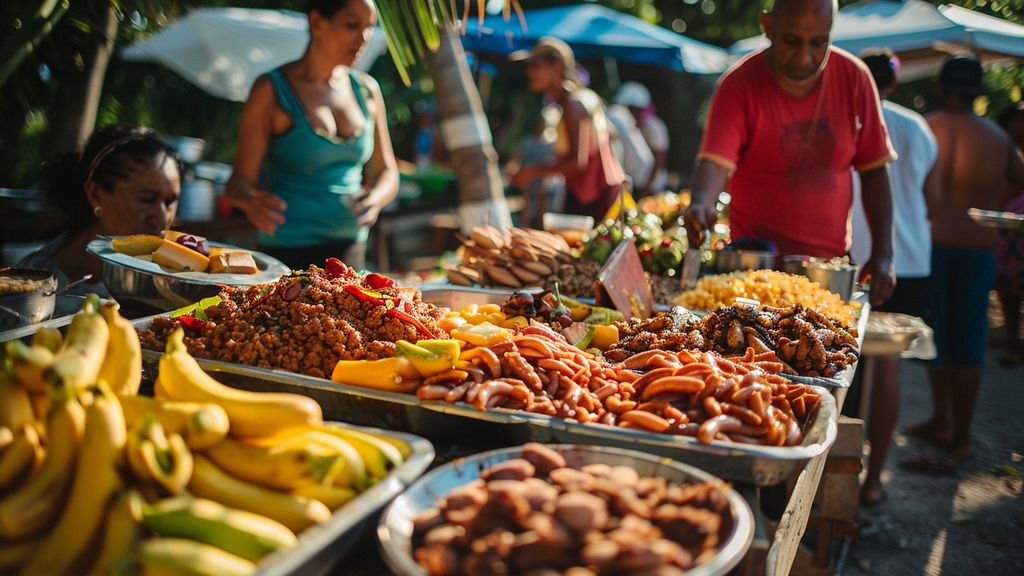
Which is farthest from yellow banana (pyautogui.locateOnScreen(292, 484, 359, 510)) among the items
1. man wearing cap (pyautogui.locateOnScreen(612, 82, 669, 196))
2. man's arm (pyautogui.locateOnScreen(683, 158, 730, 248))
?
man wearing cap (pyautogui.locateOnScreen(612, 82, 669, 196))

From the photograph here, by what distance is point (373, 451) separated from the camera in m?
1.29

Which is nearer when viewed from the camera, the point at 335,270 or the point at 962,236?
the point at 335,270

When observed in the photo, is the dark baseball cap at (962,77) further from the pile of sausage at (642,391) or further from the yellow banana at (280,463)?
the yellow banana at (280,463)

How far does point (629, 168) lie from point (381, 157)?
18.0 feet

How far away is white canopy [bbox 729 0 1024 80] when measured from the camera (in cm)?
628

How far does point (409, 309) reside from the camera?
6.70 ft

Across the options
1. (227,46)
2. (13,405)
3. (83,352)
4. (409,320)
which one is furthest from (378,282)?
(227,46)

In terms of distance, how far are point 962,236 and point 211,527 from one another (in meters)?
4.89

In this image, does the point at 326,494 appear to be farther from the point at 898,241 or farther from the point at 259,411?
the point at 898,241

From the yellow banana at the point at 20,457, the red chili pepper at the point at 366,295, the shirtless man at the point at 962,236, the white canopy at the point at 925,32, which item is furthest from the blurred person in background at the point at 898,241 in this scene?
the yellow banana at the point at 20,457

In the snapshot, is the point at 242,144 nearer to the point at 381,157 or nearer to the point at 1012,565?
the point at 381,157

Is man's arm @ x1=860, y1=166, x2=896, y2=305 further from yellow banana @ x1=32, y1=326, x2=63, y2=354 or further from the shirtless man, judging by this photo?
yellow banana @ x1=32, y1=326, x2=63, y2=354

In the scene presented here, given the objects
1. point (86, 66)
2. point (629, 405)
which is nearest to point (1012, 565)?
point (629, 405)

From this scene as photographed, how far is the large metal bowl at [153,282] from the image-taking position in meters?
2.33
